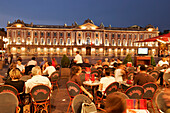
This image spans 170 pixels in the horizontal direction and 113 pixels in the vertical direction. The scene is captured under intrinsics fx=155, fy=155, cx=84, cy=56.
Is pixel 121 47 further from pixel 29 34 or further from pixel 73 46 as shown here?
pixel 29 34

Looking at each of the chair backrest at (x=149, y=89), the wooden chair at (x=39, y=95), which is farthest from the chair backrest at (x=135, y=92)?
the wooden chair at (x=39, y=95)

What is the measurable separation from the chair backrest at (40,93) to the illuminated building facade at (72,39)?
48.9m

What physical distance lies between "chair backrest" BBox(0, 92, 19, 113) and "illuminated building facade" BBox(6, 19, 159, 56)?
164ft

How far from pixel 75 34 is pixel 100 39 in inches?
359

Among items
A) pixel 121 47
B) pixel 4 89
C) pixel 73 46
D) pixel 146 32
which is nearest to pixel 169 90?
pixel 4 89

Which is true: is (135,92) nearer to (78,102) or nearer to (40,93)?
(78,102)

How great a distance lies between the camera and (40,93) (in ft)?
13.6

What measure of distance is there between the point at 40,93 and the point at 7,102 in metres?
1.06

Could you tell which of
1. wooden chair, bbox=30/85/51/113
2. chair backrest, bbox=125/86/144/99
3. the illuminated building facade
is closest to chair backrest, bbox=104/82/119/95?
chair backrest, bbox=125/86/144/99

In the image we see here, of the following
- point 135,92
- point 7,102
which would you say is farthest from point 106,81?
point 7,102

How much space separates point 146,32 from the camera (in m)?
58.0

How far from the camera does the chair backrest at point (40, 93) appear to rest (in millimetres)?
4059

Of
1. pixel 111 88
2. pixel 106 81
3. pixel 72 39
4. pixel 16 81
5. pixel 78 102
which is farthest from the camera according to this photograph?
pixel 72 39

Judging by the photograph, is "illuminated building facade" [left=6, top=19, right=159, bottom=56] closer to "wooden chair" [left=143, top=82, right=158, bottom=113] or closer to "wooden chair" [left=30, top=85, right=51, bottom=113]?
"wooden chair" [left=30, top=85, right=51, bottom=113]
